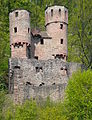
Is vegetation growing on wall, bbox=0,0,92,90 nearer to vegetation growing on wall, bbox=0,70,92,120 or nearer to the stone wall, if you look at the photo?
the stone wall

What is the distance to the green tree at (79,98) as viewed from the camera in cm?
3020

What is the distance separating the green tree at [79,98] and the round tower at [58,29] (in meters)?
9.56

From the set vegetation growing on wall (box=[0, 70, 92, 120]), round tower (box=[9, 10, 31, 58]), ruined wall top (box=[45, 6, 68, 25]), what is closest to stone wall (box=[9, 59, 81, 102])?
vegetation growing on wall (box=[0, 70, 92, 120])

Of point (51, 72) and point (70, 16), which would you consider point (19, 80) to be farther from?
point (70, 16)

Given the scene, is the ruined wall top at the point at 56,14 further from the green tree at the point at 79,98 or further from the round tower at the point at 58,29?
the green tree at the point at 79,98

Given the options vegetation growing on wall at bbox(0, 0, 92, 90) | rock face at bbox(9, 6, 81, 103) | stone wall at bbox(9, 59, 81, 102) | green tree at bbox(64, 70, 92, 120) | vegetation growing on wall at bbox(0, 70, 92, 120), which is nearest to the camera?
vegetation growing on wall at bbox(0, 70, 92, 120)

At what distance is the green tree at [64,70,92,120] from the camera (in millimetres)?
30203

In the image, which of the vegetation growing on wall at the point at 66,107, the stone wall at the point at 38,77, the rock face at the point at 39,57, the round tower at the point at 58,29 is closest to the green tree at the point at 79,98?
the vegetation growing on wall at the point at 66,107

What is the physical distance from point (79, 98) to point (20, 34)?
1264 cm

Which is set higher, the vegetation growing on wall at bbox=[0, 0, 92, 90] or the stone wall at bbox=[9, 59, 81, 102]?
the vegetation growing on wall at bbox=[0, 0, 92, 90]

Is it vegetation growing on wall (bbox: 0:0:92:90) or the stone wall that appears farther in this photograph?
vegetation growing on wall (bbox: 0:0:92:90)

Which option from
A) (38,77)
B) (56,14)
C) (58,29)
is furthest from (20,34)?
(38,77)

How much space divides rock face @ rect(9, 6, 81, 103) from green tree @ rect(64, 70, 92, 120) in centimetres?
299

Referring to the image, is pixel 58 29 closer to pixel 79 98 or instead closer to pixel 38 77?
pixel 38 77
